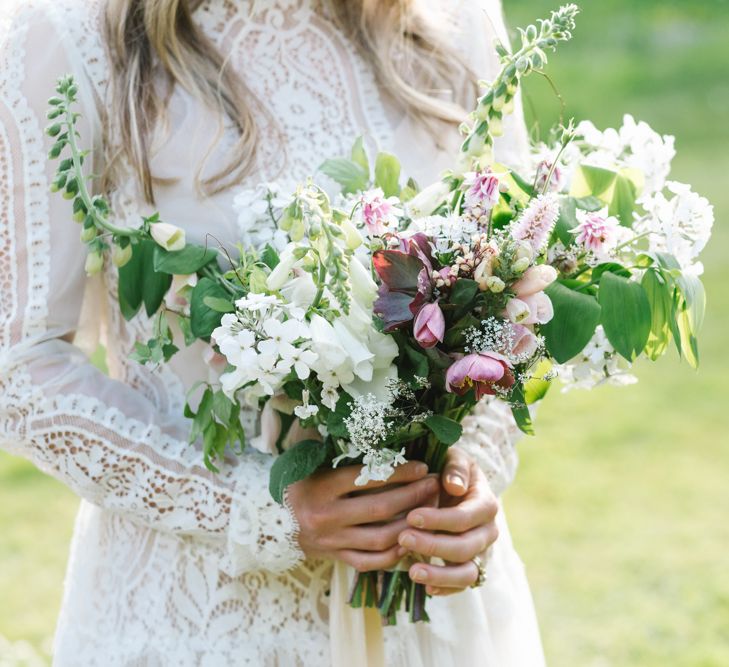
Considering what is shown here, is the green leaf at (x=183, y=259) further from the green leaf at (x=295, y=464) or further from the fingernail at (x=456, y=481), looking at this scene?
the fingernail at (x=456, y=481)

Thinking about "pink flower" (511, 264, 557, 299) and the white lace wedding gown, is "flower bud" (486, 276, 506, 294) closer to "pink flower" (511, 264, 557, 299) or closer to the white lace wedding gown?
"pink flower" (511, 264, 557, 299)

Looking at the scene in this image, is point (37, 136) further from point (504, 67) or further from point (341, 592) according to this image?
point (341, 592)

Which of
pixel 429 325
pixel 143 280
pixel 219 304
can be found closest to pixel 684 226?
pixel 429 325

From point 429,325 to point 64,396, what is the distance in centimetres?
70

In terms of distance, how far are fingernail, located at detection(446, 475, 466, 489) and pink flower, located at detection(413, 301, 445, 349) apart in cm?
43

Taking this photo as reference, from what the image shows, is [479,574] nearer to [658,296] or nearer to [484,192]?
[658,296]

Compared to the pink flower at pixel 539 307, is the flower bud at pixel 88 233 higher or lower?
higher

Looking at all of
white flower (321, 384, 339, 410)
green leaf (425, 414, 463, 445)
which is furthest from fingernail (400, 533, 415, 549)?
white flower (321, 384, 339, 410)

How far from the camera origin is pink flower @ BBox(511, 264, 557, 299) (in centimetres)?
148

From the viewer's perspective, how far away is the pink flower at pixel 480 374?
56.7 inches

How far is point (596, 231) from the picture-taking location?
1539 millimetres

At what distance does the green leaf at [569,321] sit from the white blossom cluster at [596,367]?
6cm

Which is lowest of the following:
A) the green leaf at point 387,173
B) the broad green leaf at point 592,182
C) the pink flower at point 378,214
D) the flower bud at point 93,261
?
the flower bud at point 93,261

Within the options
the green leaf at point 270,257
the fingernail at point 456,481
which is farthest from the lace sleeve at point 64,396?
the green leaf at point 270,257
